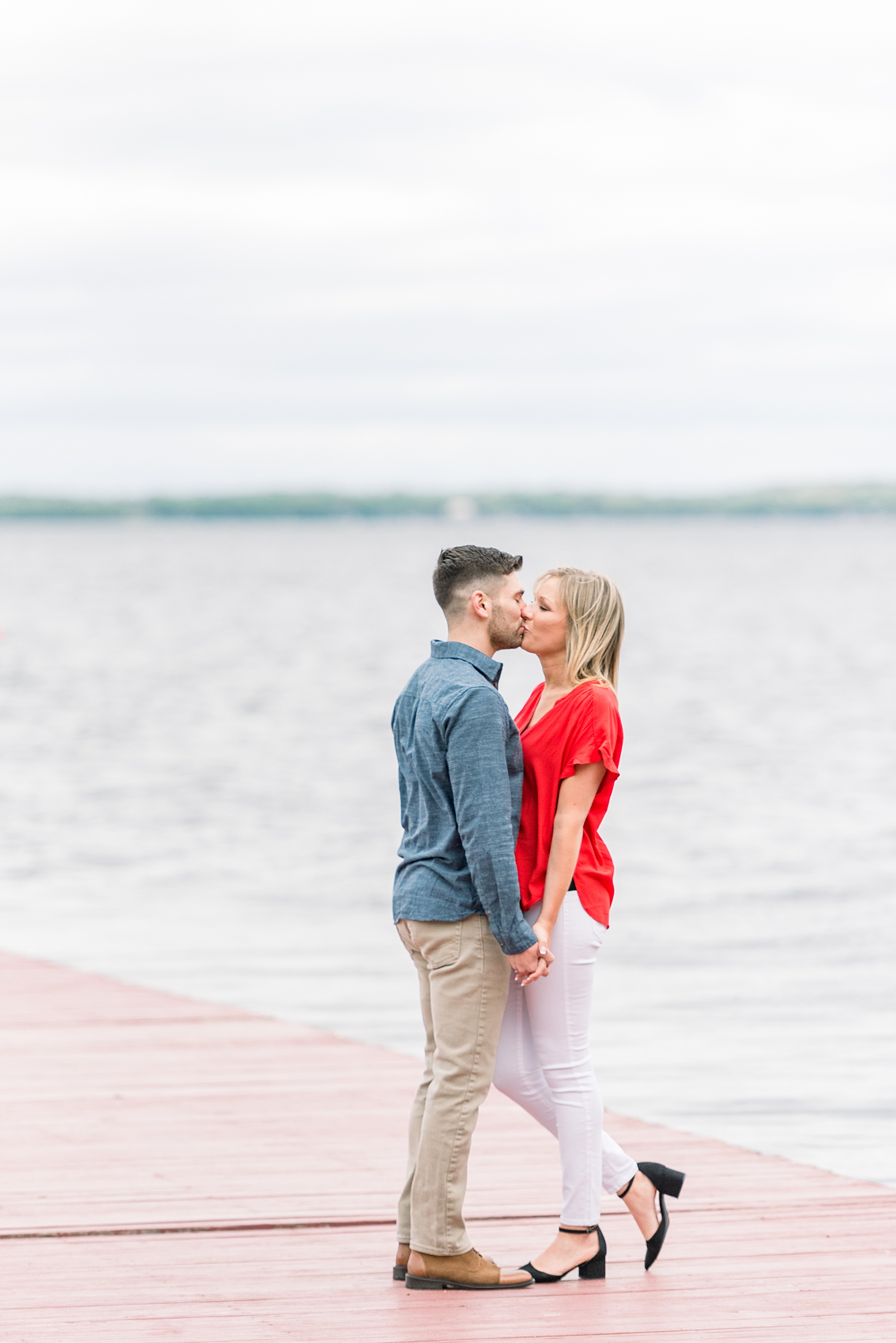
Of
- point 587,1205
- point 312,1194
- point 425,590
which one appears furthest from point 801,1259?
point 425,590

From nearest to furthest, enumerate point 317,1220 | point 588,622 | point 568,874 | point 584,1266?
1. point 568,874
2. point 588,622
3. point 584,1266
4. point 317,1220

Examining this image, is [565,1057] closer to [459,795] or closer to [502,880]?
[502,880]

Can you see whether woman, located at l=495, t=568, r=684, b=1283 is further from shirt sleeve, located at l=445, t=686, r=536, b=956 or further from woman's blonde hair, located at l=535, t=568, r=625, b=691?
shirt sleeve, located at l=445, t=686, r=536, b=956

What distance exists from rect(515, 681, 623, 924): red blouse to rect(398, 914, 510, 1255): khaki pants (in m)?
0.18

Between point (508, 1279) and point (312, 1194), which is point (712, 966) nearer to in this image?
point (312, 1194)

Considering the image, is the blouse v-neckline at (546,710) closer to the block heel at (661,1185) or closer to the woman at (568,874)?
the woman at (568,874)

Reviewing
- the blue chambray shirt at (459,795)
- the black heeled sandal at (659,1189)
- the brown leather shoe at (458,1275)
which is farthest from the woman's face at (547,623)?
the brown leather shoe at (458,1275)

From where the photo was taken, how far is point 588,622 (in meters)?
4.23

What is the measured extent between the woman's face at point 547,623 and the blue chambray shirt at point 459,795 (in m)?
0.11

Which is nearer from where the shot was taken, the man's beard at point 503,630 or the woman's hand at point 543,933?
Answer: the woman's hand at point 543,933

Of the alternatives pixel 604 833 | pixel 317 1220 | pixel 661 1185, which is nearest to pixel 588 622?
pixel 661 1185

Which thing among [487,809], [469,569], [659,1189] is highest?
[469,569]

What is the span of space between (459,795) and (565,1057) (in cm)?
69

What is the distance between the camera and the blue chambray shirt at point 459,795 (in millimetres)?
4031
